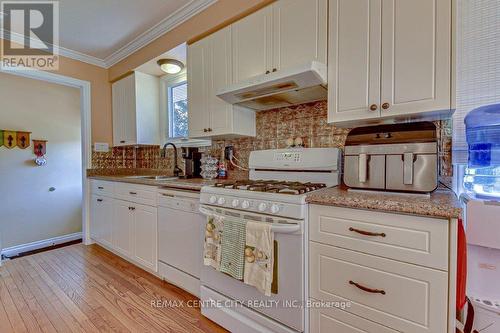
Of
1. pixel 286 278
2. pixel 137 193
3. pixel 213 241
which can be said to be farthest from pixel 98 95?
pixel 286 278

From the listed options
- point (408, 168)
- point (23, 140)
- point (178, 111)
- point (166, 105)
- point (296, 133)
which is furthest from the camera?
point (23, 140)

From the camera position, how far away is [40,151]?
150 inches

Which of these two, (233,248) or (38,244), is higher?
(233,248)

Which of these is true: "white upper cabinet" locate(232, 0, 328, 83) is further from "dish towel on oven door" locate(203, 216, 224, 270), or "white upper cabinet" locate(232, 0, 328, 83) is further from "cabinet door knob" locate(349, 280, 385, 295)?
"cabinet door knob" locate(349, 280, 385, 295)

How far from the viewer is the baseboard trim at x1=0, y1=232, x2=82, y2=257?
138 inches

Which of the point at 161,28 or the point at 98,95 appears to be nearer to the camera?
the point at 161,28

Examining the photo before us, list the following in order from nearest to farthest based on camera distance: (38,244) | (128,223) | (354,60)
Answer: (354,60) < (128,223) < (38,244)

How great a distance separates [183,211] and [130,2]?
1946 mm

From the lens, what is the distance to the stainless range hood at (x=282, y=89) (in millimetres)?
1438

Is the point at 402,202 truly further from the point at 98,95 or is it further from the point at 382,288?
the point at 98,95

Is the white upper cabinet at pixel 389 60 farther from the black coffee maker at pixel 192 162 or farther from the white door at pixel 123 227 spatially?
the white door at pixel 123 227

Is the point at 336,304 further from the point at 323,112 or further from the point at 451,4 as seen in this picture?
the point at 451,4

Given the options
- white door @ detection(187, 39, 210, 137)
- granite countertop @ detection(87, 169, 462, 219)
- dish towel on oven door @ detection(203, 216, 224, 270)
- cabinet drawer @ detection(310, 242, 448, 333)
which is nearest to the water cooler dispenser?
granite countertop @ detection(87, 169, 462, 219)

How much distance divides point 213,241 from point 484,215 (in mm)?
1383
